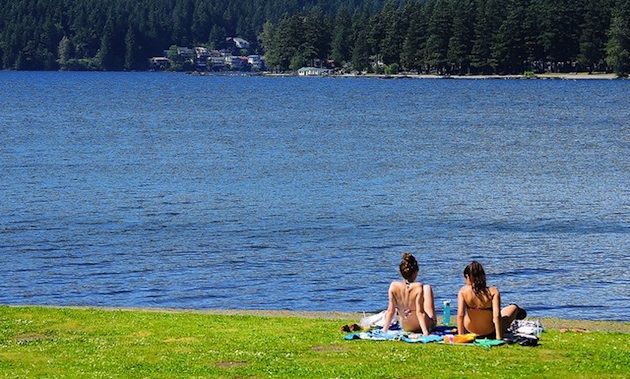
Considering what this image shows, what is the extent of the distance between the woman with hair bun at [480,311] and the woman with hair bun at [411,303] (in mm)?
520

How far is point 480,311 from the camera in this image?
18375 mm

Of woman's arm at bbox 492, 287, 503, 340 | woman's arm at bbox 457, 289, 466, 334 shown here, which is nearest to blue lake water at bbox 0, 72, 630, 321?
woman's arm at bbox 457, 289, 466, 334

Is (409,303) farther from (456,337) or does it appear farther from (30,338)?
(30,338)

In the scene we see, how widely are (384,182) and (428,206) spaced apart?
947 cm

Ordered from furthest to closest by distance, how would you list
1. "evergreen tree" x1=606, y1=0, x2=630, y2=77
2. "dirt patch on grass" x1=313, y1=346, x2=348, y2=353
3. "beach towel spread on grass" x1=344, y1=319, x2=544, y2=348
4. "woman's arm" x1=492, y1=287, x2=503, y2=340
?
"evergreen tree" x1=606, y1=0, x2=630, y2=77 → "woman's arm" x1=492, y1=287, x2=503, y2=340 → "beach towel spread on grass" x1=344, y1=319, x2=544, y2=348 → "dirt patch on grass" x1=313, y1=346, x2=348, y2=353

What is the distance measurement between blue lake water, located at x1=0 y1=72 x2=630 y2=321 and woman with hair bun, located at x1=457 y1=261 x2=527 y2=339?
857 centimetres

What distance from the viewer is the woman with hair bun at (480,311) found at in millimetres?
18312

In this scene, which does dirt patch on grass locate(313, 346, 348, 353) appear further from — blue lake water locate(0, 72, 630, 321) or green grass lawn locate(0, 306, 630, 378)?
blue lake water locate(0, 72, 630, 321)

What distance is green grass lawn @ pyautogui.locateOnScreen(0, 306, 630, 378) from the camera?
16.0m

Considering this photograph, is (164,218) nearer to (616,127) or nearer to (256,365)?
(256,365)

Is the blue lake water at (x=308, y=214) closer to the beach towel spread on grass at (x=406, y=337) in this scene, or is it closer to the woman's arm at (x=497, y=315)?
the beach towel spread on grass at (x=406, y=337)

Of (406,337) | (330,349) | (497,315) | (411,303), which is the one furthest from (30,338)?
(497,315)

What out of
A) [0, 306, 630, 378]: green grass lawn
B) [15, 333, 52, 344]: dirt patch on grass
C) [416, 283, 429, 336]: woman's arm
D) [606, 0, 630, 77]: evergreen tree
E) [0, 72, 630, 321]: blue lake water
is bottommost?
[0, 72, 630, 321]: blue lake water

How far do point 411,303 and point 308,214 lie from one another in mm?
24722
